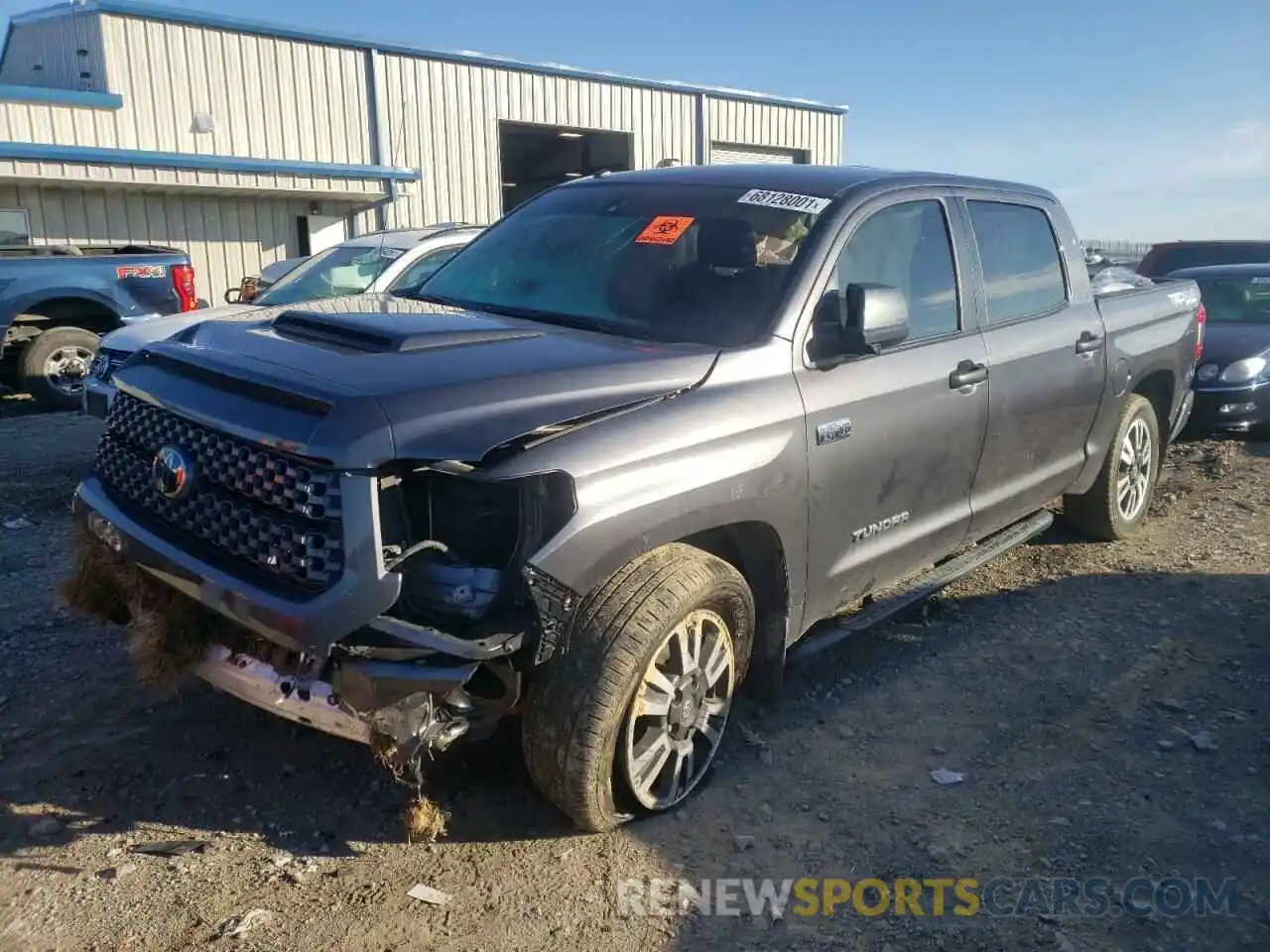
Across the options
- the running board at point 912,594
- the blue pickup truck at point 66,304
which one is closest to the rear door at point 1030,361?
the running board at point 912,594

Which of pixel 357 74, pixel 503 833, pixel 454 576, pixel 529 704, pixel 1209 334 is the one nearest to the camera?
pixel 454 576

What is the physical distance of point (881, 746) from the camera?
387 centimetres

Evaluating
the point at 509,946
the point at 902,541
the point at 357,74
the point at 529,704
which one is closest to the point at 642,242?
the point at 902,541

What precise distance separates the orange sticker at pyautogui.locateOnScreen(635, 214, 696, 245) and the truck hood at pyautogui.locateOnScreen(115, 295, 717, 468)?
1.86 ft

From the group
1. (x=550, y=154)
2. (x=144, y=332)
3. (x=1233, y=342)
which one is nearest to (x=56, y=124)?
(x=144, y=332)

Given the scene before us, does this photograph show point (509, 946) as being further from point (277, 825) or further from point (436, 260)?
point (436, 260)

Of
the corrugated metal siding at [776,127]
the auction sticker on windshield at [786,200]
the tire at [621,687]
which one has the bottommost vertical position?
the tire at [621,687]

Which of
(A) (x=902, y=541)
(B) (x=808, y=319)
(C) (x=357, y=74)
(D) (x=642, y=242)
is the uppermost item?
(C) (x=357, y=74)

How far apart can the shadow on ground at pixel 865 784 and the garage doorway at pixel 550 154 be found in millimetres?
18397

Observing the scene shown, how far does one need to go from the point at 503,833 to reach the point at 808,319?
6.41 ft

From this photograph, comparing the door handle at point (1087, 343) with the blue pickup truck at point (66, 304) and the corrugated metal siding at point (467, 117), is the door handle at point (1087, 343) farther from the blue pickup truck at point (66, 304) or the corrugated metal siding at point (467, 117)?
the corrugated metal siding at point (467, 117)

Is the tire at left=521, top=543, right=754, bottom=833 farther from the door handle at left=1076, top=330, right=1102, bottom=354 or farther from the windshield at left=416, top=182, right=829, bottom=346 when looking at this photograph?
the door handle at left=1076, top=330, right=1102, bottom=354

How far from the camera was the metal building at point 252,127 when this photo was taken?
1557 cm

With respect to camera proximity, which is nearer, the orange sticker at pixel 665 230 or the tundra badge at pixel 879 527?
the tundra badge at pixel 879 527
